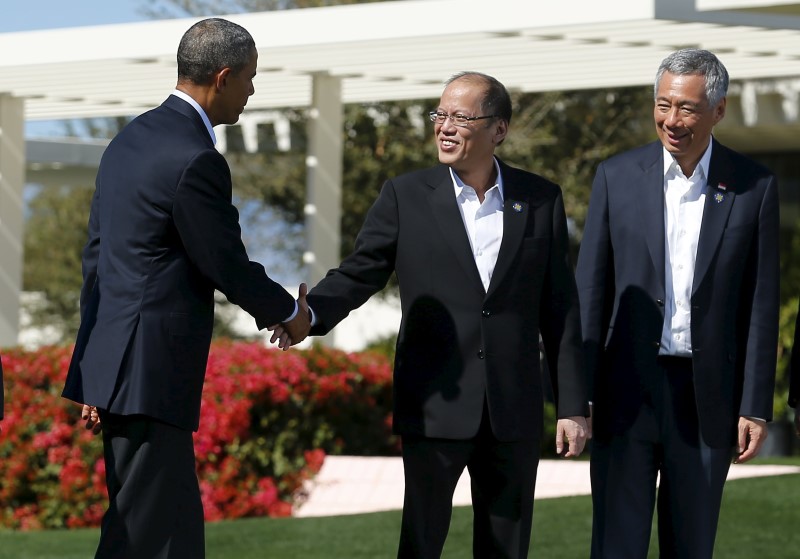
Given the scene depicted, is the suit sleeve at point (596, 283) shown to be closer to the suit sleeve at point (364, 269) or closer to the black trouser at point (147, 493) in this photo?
the suit sleeve at point (364, 269)

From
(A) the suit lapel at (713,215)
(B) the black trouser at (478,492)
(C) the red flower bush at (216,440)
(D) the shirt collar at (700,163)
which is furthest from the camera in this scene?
(C) the red flower bush at (216,440)

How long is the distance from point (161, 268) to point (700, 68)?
183cm

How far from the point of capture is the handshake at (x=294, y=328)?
4.94 metres

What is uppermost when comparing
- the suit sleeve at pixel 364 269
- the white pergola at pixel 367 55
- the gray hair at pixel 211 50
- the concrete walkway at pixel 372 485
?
the white pergola at pixel 367 55

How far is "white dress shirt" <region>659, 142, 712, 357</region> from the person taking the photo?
4.89 meters

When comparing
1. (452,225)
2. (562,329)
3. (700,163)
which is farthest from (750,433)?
(452,225)

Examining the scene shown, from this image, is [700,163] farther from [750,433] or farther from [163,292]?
[163,292]

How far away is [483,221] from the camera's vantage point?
491 centimetres

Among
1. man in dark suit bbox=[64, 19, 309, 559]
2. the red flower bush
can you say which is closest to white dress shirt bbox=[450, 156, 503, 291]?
man in dark suit bbox=[64, 19, 309, 559]

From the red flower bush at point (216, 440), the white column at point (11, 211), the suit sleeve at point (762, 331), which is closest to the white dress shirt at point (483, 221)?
the suit sleeve at point (762, 331)

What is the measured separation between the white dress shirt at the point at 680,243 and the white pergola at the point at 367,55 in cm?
681

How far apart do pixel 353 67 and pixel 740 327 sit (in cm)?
938

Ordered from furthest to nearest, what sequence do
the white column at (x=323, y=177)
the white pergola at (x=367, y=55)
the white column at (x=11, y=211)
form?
the white column at (x=11, y=211) → the white column at (x=323, y=177) → the white pergola at (x=367, y=55)

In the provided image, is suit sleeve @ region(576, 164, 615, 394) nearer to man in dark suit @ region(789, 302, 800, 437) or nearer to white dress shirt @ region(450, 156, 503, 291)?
white dress shirt @ region(450, 156, 503, 291)
